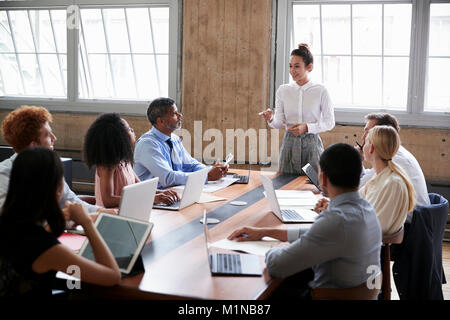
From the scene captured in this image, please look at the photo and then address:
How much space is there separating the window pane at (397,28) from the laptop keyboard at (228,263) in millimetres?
3995

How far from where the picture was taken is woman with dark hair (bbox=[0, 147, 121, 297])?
65.9 inches

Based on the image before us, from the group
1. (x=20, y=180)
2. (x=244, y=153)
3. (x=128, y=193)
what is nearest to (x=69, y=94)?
(x=244, y=153)

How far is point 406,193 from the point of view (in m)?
2.56

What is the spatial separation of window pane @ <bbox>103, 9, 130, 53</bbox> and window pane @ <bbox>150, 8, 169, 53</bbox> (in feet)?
1.27

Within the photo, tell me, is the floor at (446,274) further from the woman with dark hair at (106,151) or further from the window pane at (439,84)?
the woman with dark hair at (106,151)

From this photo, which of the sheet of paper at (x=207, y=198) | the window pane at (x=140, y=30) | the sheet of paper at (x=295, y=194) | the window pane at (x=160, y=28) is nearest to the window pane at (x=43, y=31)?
the window pane at (x=140, y=30)

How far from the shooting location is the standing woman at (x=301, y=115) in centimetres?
436

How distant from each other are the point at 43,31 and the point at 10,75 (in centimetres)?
77

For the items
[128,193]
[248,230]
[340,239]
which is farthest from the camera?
[248,230]

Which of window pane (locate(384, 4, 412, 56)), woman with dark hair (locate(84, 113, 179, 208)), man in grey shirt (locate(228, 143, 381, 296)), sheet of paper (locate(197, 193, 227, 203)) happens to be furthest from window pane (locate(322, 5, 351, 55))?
man in grey shirt (locate(228, 143, 381, 296))

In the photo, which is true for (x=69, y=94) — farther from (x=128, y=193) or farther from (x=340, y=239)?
(x=340, y=239)

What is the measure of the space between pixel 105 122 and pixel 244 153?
3095 millimetres

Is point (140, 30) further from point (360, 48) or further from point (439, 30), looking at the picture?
point (439, 30)

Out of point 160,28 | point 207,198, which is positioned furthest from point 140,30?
point 207,198
